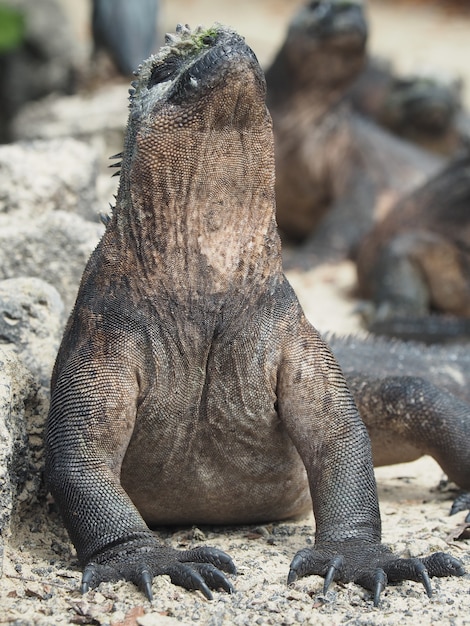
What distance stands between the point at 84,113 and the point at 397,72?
21.8 feet

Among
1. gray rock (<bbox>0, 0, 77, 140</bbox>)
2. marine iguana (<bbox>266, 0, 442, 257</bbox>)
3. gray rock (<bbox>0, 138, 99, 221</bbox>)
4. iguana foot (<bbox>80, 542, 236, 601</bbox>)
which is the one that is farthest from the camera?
gray rock (<bbox>0, 0, 77, 140</bbox>)

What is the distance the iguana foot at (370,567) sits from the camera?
3.91 meters

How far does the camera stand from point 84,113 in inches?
537

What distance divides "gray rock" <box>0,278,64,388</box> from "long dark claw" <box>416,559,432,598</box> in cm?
184

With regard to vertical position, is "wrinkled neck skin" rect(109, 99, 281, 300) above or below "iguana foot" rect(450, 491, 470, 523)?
above

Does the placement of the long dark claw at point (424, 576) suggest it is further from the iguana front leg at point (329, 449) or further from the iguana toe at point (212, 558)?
the iguana toe at point (212, 558)

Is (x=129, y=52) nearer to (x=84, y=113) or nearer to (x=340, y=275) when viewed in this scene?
(x=84, y=113)

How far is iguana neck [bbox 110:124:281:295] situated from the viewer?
4281 mm

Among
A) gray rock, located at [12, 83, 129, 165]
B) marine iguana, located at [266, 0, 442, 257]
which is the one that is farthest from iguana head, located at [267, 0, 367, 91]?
gray rock, located at [12, 83, 129, 165]

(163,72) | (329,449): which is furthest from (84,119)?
(329,449)

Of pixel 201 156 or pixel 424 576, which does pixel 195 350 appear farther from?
pixel 424 576

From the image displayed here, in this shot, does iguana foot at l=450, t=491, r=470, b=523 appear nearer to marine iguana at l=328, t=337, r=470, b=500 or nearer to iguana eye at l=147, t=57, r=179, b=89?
marine iguana at l=328, t=337, r=470, b=500

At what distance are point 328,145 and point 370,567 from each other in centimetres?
977

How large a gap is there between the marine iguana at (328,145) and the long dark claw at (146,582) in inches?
346
